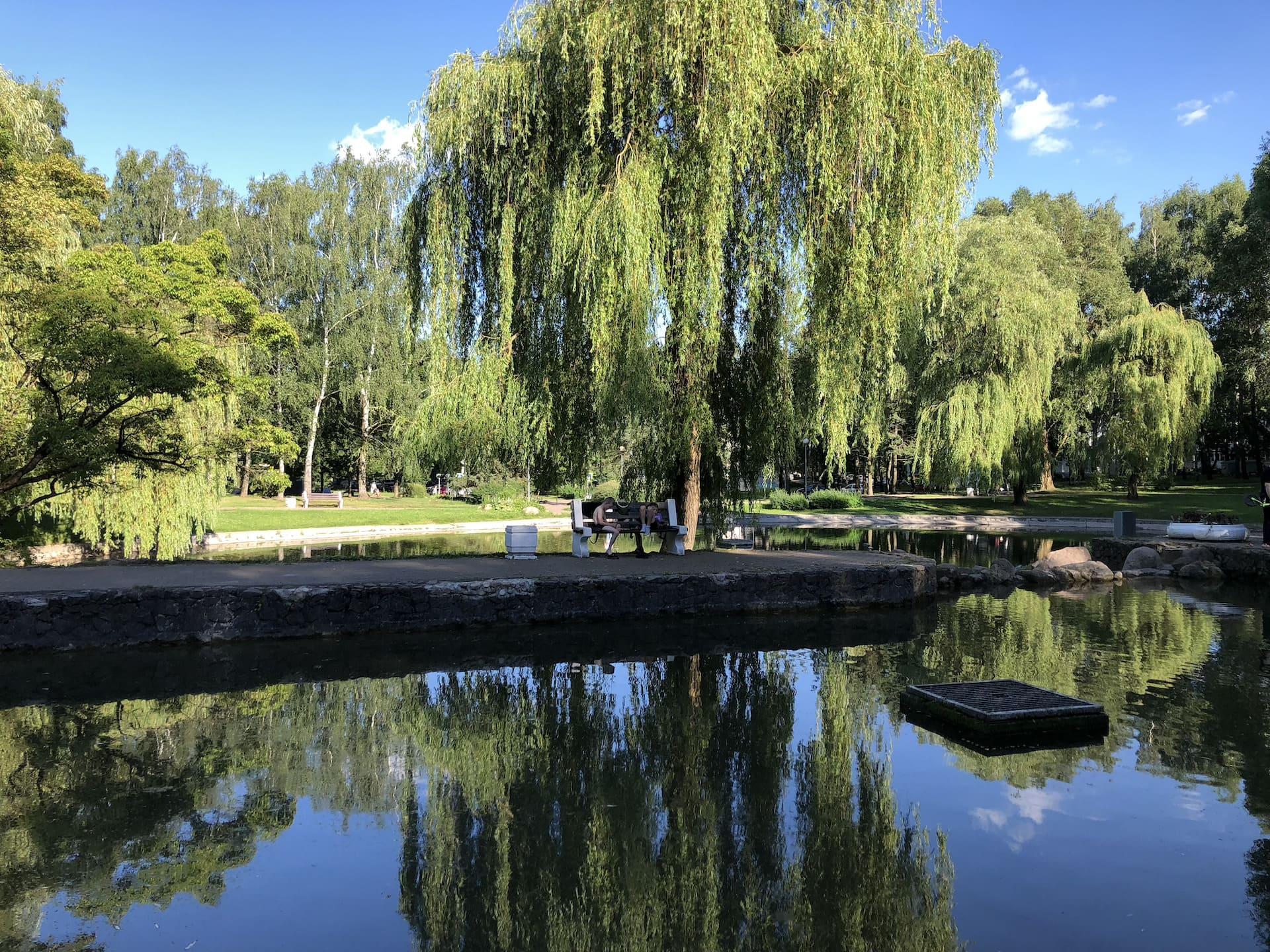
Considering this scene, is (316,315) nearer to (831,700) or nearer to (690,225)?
A: (690,225)

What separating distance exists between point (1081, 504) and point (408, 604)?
35.5 meters

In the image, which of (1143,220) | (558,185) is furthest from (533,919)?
(1143,220)

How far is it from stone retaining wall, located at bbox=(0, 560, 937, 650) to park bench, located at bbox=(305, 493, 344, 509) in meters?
27.0

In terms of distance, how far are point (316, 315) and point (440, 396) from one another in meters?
30.8

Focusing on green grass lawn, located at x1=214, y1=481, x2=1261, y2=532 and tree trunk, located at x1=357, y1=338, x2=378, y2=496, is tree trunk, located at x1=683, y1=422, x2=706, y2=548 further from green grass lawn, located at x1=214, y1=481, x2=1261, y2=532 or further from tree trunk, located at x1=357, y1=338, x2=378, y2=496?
tree trunk, located at x1=357, y1=338, x2=378, y2=496

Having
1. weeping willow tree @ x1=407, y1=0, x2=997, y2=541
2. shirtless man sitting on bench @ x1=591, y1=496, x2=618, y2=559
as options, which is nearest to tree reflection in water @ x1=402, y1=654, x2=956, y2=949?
shirtless man sitting on bench @ x1=591, y1=496, x2=618, y2=559

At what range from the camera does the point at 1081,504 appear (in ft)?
125

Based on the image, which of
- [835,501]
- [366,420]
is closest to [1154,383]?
[835,501]

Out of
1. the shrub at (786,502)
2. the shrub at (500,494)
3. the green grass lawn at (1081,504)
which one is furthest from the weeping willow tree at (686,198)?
the shrub at (500,494)

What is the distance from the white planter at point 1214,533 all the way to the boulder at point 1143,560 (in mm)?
2631

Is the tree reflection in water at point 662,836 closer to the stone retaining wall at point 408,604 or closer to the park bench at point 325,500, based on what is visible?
the stone retaining wall at point 408,604

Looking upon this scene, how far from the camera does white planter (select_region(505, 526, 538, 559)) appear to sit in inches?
561

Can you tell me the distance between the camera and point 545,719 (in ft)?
24.3

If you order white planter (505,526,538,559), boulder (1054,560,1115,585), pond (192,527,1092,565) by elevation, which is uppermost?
white planter (505,526,538,559)
